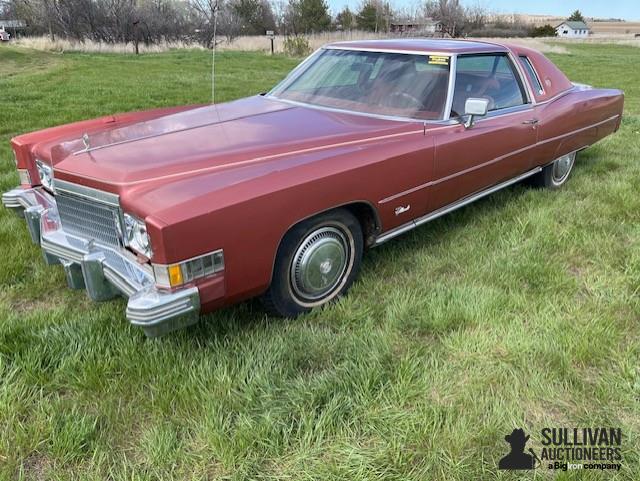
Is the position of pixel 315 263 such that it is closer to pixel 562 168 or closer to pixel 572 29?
pixel 562 168

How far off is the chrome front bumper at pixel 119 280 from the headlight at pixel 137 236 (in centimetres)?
6

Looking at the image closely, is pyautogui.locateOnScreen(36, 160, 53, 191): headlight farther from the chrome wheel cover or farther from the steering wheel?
the chrome wheel cover

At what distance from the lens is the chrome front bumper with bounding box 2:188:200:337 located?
2113mm

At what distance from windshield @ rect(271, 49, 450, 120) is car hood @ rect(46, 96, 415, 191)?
0.70 feet

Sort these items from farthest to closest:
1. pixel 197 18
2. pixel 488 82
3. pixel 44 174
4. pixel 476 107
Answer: pixel 197 18 < pixel 488 82 < pixel 476 107 < pixel 44 174

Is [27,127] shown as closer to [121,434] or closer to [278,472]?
[121,434]

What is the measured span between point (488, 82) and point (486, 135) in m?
0.59

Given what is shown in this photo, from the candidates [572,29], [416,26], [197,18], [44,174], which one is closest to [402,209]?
[44,174]

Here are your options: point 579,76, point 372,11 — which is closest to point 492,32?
point 372,11

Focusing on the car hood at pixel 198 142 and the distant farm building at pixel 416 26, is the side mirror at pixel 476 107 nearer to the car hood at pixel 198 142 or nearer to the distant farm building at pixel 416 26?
the car hood at pixel 198 142

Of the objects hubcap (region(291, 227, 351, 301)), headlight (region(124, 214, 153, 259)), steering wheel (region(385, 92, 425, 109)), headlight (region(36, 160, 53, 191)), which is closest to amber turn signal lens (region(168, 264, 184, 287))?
headlight (region(124, 214, 153, 259))

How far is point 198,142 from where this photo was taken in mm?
2732

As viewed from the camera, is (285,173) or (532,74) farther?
(532,74)

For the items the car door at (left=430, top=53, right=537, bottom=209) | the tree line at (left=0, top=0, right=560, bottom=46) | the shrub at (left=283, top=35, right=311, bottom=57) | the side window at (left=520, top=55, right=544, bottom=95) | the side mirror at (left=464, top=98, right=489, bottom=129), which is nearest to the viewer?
the side mirror at (left=464, top=98, right=489, bottom=129)
